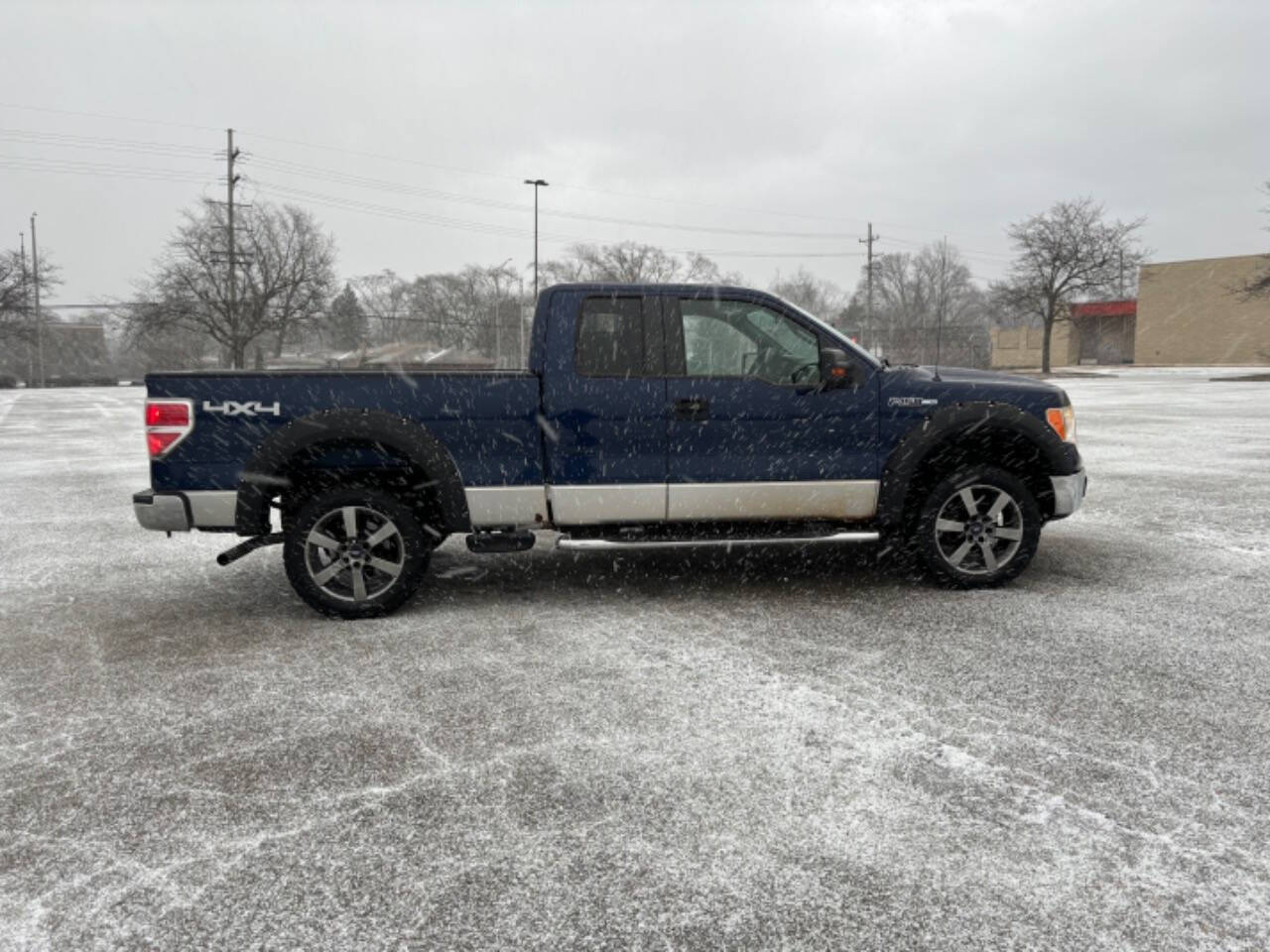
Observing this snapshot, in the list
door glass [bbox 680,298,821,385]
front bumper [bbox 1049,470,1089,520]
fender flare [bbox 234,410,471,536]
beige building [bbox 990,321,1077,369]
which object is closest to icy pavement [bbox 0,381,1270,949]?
front bumper [bbox 1049,470,1089,520]

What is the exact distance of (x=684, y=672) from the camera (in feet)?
14.0

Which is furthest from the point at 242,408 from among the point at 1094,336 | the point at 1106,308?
the point at 1094,336

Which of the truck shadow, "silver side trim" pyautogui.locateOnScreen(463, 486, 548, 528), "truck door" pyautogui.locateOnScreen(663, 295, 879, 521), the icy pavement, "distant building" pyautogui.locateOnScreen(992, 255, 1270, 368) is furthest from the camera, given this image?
"distant building" pyautogui.locateOnScreen(992, 255, 1270, 368)

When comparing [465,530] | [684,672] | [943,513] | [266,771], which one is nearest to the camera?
[266,771]

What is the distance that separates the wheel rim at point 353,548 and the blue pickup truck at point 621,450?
0.01 meters

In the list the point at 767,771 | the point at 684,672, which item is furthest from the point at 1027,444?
the point at 767,771

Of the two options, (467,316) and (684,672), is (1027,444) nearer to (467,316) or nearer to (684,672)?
(684,672)

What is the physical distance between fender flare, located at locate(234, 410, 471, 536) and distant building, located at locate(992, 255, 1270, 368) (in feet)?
191

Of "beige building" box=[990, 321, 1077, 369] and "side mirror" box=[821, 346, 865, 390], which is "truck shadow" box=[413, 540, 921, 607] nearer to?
"side mirror" box=[821, 346, 865, 390]

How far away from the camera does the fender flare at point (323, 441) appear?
4.98m

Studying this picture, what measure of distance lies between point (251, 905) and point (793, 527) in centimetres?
381

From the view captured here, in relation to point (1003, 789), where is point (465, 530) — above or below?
above

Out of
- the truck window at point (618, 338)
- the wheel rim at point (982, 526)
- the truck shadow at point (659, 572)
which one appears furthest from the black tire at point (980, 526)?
the truck window at point (618, 338)

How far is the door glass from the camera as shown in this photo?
5.44m
